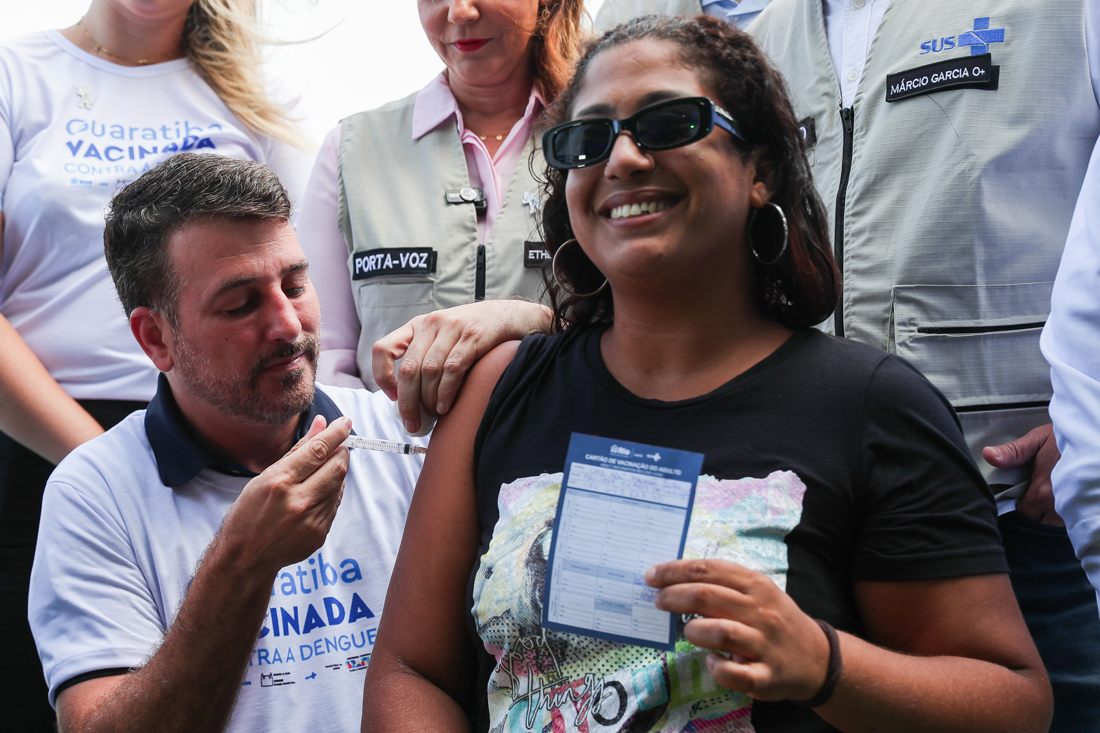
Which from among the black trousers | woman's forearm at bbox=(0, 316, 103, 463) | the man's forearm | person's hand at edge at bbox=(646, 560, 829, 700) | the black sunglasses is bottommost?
the black trousers

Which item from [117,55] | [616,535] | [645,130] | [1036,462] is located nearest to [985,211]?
[1036,462]

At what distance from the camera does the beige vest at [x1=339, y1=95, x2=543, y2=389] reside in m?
2.58

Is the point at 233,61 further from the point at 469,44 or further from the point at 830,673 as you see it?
the point at 830,673

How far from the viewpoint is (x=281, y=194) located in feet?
7.48

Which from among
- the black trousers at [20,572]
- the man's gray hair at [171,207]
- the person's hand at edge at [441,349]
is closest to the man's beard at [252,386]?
the man's gray hair at [171,207]

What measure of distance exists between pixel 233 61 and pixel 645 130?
6.08ft

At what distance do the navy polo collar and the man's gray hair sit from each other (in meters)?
0.20

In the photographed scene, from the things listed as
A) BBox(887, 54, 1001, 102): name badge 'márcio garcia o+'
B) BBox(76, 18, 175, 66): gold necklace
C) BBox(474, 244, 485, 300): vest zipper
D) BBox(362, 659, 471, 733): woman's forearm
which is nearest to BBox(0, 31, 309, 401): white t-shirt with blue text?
BBox(76, 18, 175, 66): gold necklace

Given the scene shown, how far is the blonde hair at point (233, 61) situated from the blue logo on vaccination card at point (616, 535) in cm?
205

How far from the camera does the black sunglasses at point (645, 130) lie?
5.21 ft

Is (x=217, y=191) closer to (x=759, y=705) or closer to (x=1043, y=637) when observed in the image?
(x=759, y=705)

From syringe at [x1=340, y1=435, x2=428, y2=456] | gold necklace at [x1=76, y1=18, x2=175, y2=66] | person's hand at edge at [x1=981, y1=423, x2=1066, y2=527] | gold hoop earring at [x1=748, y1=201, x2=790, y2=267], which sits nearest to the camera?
gold hoop earring at [x1=748, y1=201, x2=790, y2=267]

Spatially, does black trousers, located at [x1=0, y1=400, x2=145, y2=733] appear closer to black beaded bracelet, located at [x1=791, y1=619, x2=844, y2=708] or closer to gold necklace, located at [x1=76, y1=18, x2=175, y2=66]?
gold necklace, located at [x1=76, y1=18, x2=175, y2=66]

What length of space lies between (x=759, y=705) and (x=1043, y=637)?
818 millimetres
